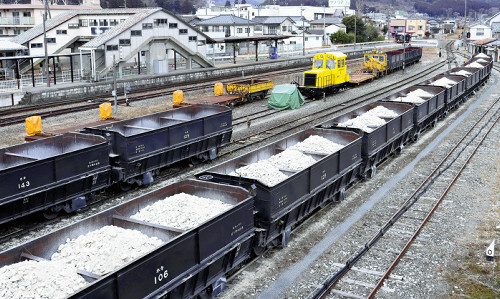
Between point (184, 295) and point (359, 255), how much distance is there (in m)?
5.41

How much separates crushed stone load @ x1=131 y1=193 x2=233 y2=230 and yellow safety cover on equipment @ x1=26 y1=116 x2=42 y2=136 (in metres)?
11.0

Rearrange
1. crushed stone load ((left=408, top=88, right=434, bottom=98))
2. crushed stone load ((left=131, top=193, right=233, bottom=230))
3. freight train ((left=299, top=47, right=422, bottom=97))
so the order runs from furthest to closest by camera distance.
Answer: freight train ((left=299, top=47, right=422, bottom=97)), crushed stone load ((left=408, top=88, right=434, bottom=98)), crushed stone load ((left=131, top=193, right=233, bottom=230))

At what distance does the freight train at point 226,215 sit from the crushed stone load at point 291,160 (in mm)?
133

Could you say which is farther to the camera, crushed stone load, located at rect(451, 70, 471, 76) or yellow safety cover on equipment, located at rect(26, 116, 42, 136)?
crushed stone load, located at rect(451, 70, 471, 76)

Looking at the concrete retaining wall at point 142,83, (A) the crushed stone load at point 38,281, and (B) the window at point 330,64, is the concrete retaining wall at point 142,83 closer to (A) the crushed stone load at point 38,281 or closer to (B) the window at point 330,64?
(B) the window at point 330,64

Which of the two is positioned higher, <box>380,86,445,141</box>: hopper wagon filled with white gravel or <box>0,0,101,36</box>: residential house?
<box>0,0,101,36</box>: residential house

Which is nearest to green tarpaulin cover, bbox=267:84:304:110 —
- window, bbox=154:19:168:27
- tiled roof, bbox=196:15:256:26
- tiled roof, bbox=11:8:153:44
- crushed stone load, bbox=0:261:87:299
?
window, bbox=154:19:168:27

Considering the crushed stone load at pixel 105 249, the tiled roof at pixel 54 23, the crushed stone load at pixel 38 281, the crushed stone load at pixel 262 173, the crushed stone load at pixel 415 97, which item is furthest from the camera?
the tiled roof at pixel 54 23

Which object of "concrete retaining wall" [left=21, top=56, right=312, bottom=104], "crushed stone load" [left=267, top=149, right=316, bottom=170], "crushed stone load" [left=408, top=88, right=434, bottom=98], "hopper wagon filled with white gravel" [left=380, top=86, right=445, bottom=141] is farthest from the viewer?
"concrete retaining wall" [left=21, top=56, right=312, bottom=104]

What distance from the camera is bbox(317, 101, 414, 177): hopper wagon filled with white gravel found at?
19375 mm

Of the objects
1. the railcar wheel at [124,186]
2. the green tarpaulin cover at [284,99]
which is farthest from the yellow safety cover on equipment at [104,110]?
the green tarpaulin cover at [284,99]

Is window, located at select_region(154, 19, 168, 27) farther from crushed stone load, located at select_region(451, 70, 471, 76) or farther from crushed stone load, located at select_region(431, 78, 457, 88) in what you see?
crushed stone load, located at select_region(451, 70, 471, 76)

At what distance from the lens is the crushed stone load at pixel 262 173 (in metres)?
14.2

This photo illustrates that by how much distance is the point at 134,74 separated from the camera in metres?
49.3
